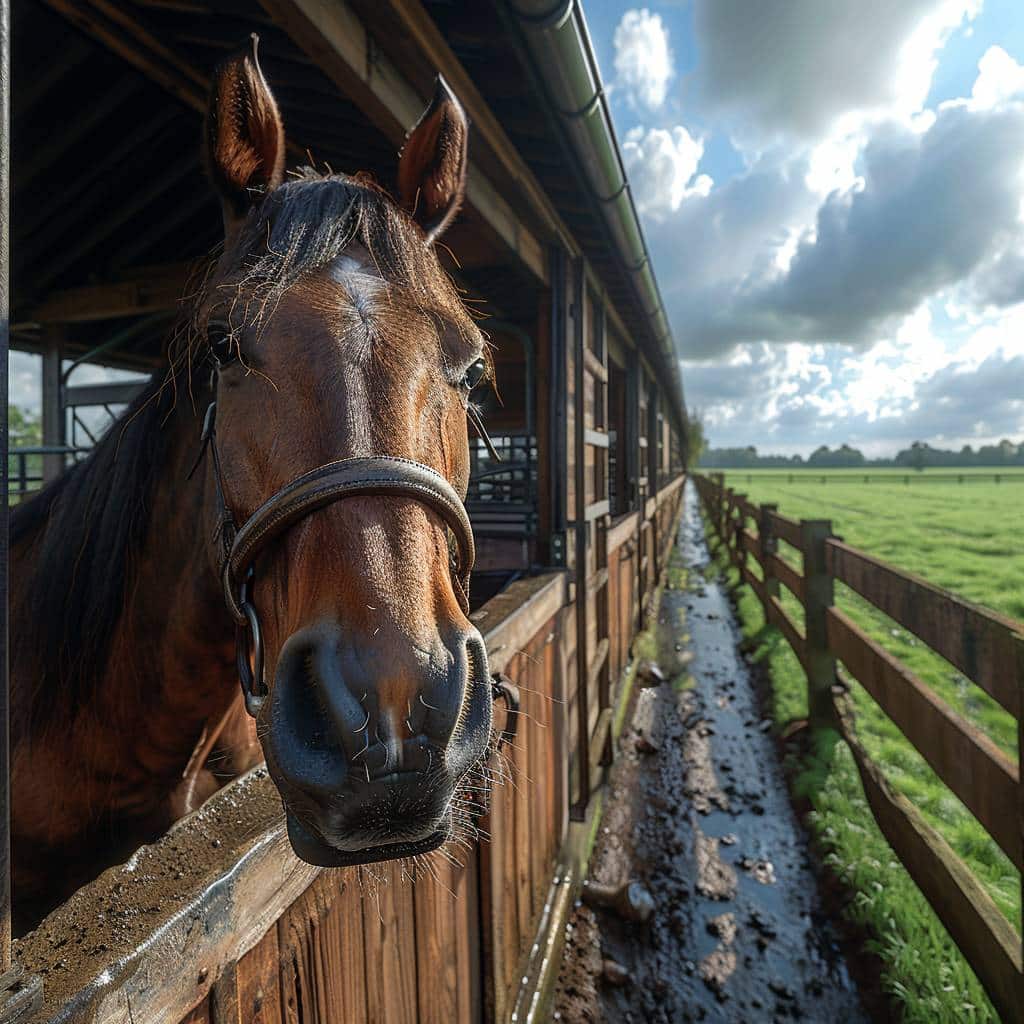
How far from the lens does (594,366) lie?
421 centimetres

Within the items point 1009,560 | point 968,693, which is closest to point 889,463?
point 1009,560

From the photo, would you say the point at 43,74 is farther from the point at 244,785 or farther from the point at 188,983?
the point at 188,983

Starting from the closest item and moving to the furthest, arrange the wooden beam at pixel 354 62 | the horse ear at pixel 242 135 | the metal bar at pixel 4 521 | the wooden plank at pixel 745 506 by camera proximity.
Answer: the metal bar at pixel 4 521
the horse ear at pixel 242 135
the wooden beam at pixel 354 62
the wooden plank at pixel 745 506

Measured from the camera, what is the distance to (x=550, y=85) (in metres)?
2.00

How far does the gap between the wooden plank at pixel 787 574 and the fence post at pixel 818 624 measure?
0.32m

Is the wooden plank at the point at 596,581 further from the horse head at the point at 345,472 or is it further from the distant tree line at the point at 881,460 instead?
the distant tree line at the point at 881,460

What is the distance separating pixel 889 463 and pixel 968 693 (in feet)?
407

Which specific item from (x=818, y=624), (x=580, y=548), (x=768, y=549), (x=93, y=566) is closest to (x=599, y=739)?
(x=580, y=548)

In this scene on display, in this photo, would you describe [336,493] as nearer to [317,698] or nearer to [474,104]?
[317,698]

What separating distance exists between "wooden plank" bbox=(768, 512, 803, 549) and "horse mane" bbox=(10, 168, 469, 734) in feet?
15.0

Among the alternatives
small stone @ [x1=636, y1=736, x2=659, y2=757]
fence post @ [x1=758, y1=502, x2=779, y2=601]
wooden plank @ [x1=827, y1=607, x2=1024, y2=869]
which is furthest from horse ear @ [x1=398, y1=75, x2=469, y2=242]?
fence post @ [x1=758, y1=502, x2=779, y2=601]

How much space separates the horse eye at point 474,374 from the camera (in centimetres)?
136

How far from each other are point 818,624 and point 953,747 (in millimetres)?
2280

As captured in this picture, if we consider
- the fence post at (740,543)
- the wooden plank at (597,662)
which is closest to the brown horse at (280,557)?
the wooden plank at (597,662)
